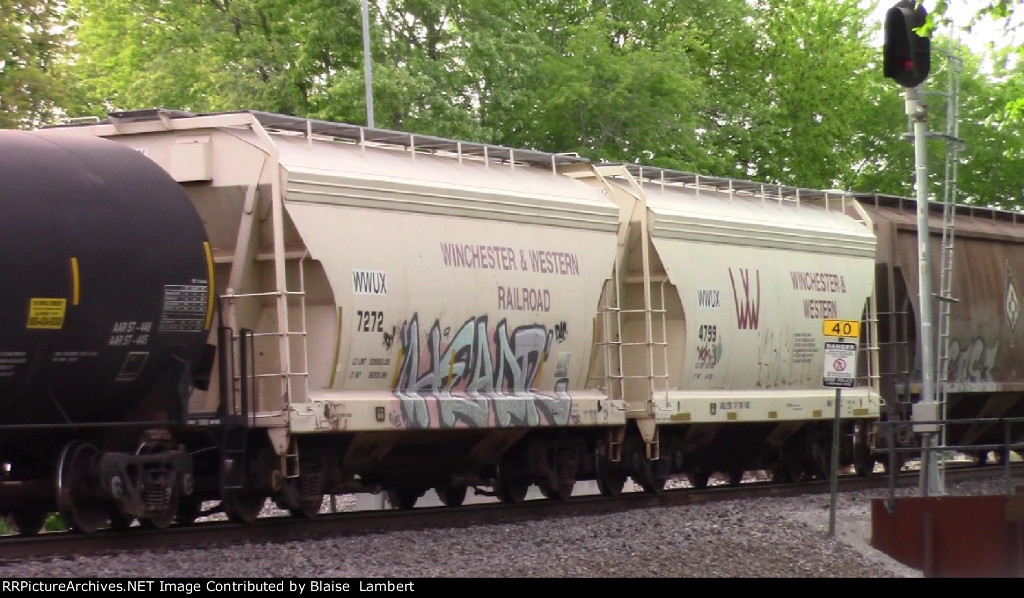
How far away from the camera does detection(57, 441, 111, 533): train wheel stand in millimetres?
12844

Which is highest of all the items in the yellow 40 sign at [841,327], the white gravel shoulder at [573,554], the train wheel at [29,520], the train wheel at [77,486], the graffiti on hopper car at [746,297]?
the graffiti on hopper car at [746,297]

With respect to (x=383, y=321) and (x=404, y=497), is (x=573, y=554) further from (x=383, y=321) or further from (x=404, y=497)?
(x=404, y=497)

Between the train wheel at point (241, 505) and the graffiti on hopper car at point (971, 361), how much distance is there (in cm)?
1268

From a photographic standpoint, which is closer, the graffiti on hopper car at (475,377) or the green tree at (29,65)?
the graffiti on hopper car at (475,377)

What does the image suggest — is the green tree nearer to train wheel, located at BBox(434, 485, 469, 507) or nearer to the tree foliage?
the tree foliage

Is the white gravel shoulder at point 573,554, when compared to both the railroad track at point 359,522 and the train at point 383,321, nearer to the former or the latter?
the railroad track at point 359,522

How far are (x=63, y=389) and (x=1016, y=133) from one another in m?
31.7

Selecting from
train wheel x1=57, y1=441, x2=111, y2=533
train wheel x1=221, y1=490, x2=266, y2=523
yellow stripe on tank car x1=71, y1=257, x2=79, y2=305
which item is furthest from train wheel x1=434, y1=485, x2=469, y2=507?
yellow stripe on tank car x1=71, y1=257, x2=79, y2=305

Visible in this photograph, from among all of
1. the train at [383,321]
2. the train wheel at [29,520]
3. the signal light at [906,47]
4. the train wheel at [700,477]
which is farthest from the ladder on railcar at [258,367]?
the train wheel at [700,477]

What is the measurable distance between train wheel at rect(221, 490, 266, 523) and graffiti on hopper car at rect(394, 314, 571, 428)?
156 cm

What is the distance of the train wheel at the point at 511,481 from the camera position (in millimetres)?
17891

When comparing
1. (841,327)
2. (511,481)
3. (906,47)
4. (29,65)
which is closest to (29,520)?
(511,481)

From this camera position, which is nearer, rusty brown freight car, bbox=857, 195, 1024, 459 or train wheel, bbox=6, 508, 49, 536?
train wheel, bbox=6, 508, 49, 536
